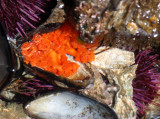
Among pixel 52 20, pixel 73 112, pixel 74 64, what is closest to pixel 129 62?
pixel 74 64

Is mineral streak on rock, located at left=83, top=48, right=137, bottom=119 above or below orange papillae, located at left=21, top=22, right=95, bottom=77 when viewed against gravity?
below

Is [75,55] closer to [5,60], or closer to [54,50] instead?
[54,50]

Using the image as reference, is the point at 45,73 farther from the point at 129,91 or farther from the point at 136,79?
the point at 136,79

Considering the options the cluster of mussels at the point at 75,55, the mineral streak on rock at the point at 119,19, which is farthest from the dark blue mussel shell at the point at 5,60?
the mineral streak on rock at the point at 119,19

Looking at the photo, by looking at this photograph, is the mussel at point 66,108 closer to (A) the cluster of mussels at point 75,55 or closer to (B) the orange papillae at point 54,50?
(A) the cluster of mussels at point 75,55

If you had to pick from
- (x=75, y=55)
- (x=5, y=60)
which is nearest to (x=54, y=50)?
(x=75, y=55)

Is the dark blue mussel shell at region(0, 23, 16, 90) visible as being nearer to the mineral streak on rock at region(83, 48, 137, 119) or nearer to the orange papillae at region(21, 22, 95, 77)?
the orange papillae at region(21, 22, 95, 77)

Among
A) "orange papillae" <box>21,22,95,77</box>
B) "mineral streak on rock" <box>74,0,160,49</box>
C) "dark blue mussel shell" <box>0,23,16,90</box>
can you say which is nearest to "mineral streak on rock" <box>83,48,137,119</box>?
"orange papillae" <box>21,22,95,77</box>

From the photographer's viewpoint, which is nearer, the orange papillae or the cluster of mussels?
the cluster of mussels
